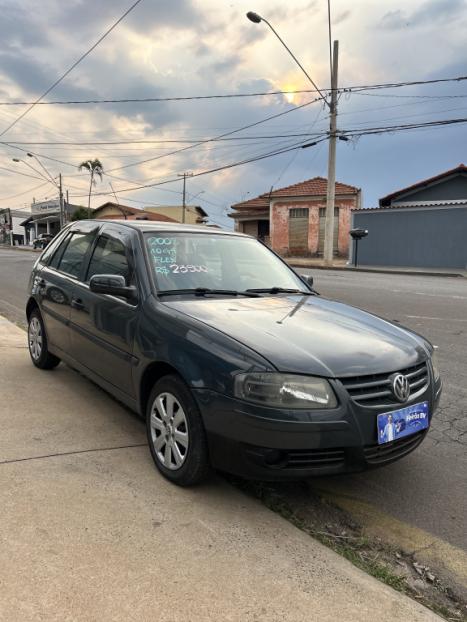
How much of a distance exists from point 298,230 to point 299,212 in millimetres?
1240

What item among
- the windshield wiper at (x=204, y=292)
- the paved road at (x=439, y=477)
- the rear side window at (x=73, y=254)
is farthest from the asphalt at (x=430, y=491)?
the rear side window at (x=73, y=254)

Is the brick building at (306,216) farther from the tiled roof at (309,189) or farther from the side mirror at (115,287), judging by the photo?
the side mirror at (115,287)

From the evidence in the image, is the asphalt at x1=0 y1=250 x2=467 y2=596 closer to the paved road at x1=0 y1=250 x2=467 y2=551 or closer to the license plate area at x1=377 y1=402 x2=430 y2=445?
the paved road at x1=0 y1=250 x2=467 y2=551

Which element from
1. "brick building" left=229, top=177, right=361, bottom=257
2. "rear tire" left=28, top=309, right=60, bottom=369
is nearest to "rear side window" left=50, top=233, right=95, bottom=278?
"rear tire" left=28, top=309, right=60, bottom=369

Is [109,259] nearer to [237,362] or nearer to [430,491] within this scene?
[237,362]

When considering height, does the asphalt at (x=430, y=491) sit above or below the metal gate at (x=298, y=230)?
below

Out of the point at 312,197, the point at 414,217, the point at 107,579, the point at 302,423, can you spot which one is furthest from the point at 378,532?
the point at 312,197

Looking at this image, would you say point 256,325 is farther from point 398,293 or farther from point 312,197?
Result: point 312,197

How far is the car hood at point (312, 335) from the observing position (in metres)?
2.62

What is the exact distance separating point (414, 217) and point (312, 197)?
8726 millimetres

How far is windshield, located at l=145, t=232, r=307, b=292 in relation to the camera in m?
3.65

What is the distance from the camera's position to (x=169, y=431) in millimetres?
2988

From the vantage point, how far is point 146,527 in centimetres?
255

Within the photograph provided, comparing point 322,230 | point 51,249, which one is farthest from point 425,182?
point 51,249
